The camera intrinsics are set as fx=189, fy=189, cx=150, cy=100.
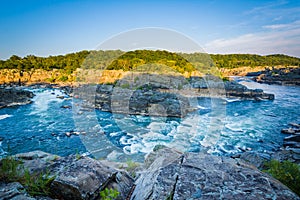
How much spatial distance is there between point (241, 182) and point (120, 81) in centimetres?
4067

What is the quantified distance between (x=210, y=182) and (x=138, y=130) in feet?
48.6


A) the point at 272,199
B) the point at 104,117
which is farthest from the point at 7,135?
the point at 272,199

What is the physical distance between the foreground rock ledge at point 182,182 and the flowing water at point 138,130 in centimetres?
885

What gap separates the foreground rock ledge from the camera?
2654 millimetres

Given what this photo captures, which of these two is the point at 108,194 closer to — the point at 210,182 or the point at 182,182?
the point at 182,182

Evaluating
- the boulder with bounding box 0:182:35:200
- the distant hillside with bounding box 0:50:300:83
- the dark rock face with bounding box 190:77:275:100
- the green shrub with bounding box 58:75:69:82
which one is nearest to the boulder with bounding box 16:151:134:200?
the boulder with bounding box 0:182:35:200

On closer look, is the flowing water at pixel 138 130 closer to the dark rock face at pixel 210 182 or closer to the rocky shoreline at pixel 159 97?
the rocky shoreline at pixel 159 97

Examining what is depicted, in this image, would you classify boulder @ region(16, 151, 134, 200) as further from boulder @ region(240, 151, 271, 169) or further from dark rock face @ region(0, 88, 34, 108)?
dark rock face @ region(0, 88, 34, 108)

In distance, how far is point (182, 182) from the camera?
9.59ft

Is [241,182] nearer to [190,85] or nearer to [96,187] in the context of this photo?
[96,187]

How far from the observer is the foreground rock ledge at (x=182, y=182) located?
104 inches

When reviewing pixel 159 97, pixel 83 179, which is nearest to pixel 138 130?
pixel 159 97

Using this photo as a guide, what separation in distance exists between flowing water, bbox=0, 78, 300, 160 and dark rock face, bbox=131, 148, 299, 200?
9336mm

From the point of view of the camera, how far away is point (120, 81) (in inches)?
1668
